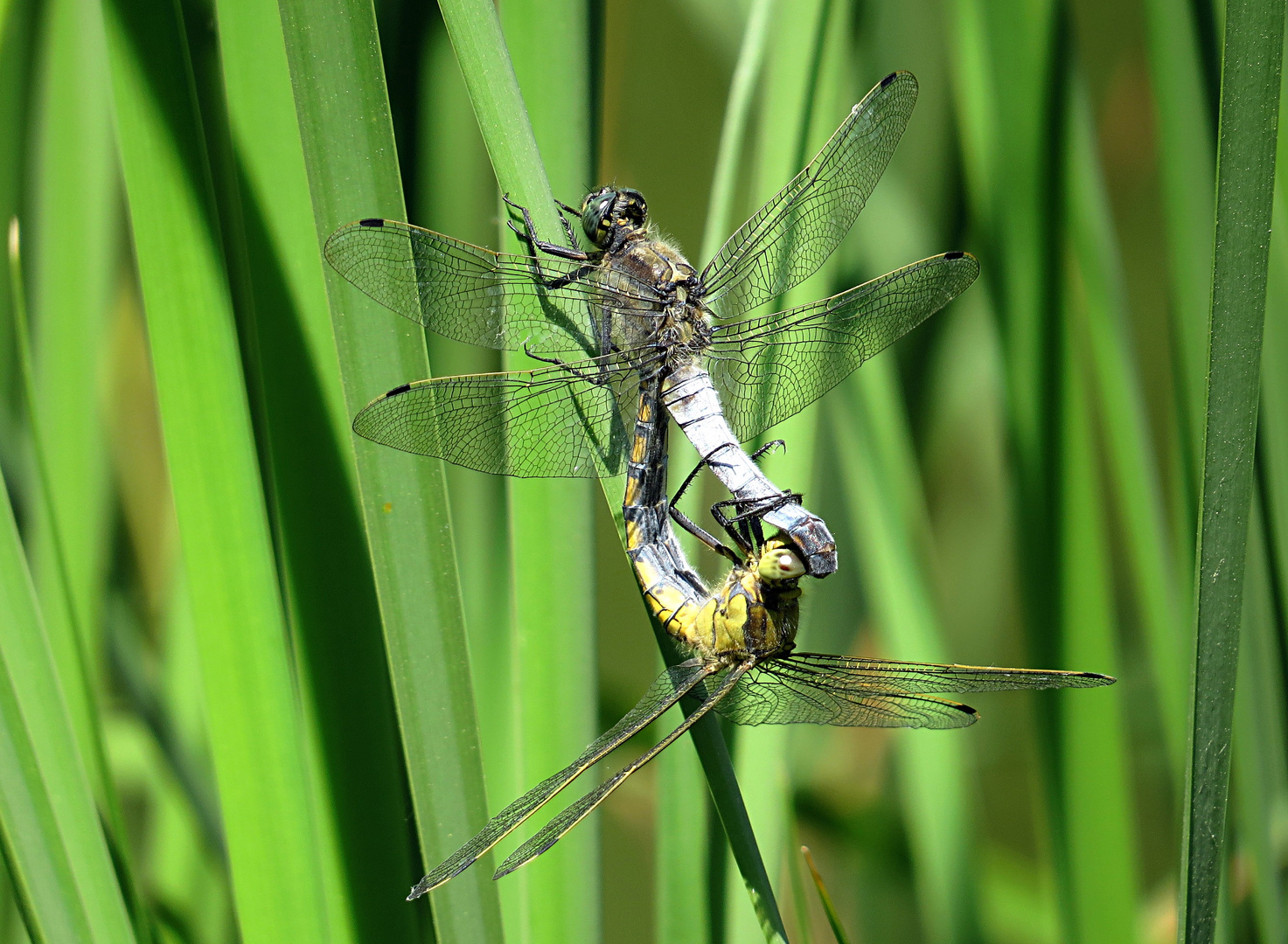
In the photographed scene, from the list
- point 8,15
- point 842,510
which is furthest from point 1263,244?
point 8,15

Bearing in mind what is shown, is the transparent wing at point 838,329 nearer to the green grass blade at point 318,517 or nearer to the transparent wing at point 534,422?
the transparent wing at point 534,422

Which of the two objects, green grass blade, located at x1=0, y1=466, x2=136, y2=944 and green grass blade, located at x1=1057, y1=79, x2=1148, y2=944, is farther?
green grass blade, located at x1=1057, y1=79, x2=1148, y2=944

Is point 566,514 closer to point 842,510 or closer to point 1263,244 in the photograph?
point 1263,244

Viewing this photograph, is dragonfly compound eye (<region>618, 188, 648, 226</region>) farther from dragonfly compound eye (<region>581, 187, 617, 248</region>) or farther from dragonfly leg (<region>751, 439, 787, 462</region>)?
dragonfly leg (<region>751, 439, 787, 462</region>)

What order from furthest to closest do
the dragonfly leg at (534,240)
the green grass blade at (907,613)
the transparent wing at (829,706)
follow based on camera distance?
1. the green grass blade at (907,613)
2. the transparent wing at (829,706)
3. the dragonfly leg at (534,240)

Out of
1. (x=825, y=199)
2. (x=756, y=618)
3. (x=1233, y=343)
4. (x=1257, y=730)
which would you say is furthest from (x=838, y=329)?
(x=1257, y=730)

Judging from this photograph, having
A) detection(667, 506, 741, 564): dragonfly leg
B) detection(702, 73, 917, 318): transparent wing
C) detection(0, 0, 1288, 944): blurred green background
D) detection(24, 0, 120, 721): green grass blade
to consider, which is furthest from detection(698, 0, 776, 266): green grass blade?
detection(24, 0, 120, 721): green grass blade

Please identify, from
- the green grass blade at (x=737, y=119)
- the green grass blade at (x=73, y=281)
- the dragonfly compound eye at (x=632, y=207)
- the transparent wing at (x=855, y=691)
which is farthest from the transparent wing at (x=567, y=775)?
the green grass blade at (x=73, y=281)
